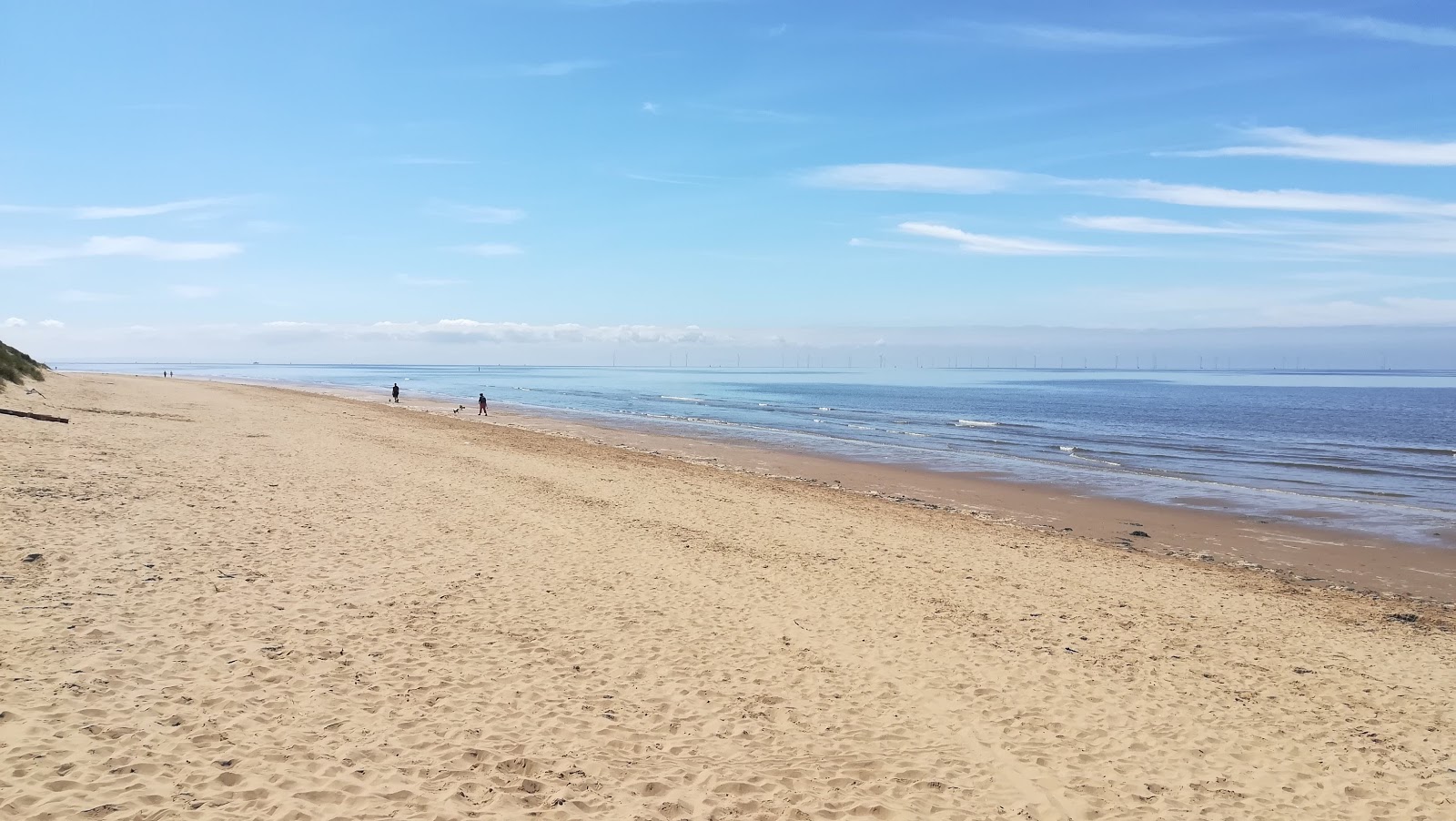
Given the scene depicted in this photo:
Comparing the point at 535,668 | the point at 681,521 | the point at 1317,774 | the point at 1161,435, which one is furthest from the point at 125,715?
the point at 1161,435

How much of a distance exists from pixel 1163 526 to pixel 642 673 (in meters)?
16.2

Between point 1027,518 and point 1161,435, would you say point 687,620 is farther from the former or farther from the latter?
point 1161,435

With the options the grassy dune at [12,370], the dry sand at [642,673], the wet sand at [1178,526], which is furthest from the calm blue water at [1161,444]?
the grassy dune at [12,370]

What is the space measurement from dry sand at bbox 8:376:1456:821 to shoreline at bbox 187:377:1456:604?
191cm

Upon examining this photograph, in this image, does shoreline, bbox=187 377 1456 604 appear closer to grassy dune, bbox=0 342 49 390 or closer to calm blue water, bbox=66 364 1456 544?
calm blue water, bbox=66 364 1456 544

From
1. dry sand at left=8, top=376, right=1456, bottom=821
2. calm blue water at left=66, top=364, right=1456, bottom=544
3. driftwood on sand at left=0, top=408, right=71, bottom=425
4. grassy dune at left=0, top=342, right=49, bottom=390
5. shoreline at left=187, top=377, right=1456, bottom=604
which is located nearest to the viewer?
dry sand at left=8, top=376, right=1456, bottom=821

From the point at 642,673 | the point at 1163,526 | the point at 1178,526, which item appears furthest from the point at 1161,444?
the point at 642,673

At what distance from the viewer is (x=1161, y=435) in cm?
4544

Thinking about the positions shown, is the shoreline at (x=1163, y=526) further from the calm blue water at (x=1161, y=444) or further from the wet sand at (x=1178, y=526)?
the calm blue water at (x=1161, y=444)

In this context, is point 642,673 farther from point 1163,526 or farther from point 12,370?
point 12,370

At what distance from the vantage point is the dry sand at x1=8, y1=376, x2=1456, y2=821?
5.73 metres

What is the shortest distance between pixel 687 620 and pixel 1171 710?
5.15 meters

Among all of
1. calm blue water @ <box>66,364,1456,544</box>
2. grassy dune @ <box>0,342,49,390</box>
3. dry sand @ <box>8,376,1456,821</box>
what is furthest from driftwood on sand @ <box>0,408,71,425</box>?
calm blue water @ <box>66,364,1456,544</box>

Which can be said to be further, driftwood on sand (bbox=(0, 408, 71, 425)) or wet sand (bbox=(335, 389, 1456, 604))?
driftwood on sand (bbox=(0, 408, 71, 425))
